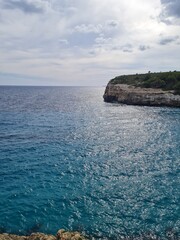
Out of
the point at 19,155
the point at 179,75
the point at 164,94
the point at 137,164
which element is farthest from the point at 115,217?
the point at 179,75

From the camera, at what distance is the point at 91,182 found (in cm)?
2706

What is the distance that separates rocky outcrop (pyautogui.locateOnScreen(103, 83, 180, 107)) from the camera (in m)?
85.4

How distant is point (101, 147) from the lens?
40.3 m

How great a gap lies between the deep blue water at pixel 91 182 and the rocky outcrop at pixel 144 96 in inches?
1474

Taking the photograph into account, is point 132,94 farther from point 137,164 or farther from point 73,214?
point 73,214

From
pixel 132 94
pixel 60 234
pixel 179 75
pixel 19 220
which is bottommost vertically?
pixel 19 220

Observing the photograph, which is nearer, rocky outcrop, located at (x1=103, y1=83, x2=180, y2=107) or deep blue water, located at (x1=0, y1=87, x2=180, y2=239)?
deep blue water, located at (x1=0, y1=87, x2=180, y2=239)

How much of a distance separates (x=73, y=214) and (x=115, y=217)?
11.1 feet

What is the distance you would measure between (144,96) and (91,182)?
229 ft

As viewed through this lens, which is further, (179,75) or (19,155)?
(179,75)

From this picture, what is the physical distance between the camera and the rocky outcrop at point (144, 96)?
85387mm

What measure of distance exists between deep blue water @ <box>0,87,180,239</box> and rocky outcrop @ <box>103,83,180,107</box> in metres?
37.5

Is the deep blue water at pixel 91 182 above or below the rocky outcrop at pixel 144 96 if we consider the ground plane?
below

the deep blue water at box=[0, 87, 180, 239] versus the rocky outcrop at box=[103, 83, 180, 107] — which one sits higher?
the rocky outcrop at box=[103, 83, 180, 107]
